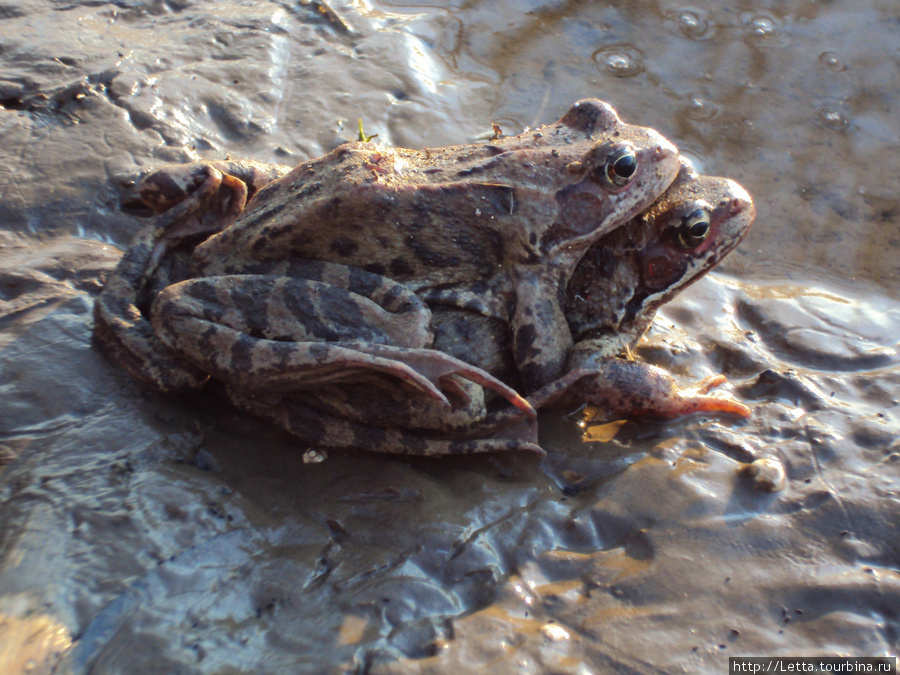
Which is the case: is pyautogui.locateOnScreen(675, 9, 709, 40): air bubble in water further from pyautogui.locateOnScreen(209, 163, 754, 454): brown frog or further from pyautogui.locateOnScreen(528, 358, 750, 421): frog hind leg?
pyautogui.locateOnScreen(528, 358, 750, 421): frog hind leg

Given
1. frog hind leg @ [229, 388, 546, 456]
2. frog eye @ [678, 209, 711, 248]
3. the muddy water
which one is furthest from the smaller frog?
frog hind leg @ [229, 388, 546, 456]

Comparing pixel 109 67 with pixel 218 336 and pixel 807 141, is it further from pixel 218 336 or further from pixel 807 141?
pixel 807 141

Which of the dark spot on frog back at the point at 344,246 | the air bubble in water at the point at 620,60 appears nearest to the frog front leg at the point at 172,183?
the dark spot on frog back at the point at 344,246

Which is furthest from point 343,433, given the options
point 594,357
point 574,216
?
point 574,216

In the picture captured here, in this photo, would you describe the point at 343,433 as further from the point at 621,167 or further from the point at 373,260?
the point at 621,167

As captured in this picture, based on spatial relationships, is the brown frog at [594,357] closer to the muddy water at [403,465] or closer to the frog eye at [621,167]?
the muddy water at [403,465]

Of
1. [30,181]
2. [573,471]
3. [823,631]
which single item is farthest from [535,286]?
[30,181]
